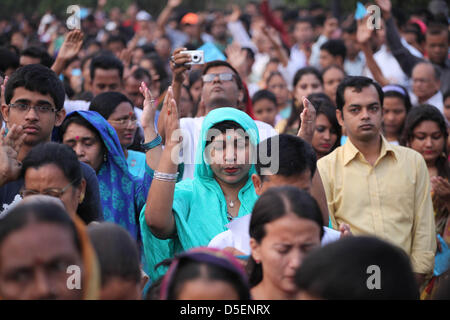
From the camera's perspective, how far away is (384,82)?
7082 mm

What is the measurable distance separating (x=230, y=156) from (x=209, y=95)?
5.33 feet

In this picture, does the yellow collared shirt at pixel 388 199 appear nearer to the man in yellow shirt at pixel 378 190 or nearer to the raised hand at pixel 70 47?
the man in yellow shirt at pixel 378 190

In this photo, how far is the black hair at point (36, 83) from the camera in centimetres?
408

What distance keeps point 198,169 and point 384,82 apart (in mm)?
3817

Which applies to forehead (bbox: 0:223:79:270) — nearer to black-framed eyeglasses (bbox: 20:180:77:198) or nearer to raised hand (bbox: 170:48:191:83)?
black-framed eyeglasses (bbox: 20:180:77:198)

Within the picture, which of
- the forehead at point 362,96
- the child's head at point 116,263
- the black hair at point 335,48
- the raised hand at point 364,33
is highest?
the black hair at point 335,48

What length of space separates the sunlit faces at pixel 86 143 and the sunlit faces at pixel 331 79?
13.0ft

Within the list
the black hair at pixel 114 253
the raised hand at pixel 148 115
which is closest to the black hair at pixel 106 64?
the raised hand at pixel 148 115

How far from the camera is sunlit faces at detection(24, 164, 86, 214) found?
3.16m

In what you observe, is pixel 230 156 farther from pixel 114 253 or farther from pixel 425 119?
pixel 425 119

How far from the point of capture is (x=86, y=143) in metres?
4.31

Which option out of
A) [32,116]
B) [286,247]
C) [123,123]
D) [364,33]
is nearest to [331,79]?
[364,33]

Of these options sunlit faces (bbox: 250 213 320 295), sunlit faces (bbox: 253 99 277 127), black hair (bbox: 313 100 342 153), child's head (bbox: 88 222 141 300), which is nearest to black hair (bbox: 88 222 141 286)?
child's head (bbox: 88 222 141 300)

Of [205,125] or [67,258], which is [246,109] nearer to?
[205,125]
